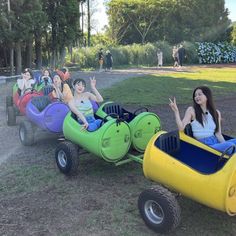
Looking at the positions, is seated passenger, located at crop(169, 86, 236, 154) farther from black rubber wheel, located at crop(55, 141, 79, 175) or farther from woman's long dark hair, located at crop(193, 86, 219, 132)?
black rubber wheel, located at crop(55, 141, 79, 175)

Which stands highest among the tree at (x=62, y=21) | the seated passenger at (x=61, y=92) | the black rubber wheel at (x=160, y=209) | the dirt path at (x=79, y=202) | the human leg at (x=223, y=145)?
the tree at (x=62, y=21)

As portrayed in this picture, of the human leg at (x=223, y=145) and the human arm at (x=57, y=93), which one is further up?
the human arm at (x=57, y=93)

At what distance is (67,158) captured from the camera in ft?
18.1

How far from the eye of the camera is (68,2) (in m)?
28.4

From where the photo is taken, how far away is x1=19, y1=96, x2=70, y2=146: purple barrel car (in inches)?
271

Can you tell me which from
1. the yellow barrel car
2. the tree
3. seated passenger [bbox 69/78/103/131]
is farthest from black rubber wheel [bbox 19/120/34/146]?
the tree

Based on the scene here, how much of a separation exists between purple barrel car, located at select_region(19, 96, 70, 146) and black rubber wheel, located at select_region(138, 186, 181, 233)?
3136 mm

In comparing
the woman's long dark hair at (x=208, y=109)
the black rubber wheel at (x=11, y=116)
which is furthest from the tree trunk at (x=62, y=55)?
the woman's long dark hair at (x=208, y=109)

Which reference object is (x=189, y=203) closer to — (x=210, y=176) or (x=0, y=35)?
(x=210, y=176)

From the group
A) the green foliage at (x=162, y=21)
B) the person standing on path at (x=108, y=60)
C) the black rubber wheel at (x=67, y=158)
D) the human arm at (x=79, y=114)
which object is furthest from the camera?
the green foliage at (x=162, y=21)

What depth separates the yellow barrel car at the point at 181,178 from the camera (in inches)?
140

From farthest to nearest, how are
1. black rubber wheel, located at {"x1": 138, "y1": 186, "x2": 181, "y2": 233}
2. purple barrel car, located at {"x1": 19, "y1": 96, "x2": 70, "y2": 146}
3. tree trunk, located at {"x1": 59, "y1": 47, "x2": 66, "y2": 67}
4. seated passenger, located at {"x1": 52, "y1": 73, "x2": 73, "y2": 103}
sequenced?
tree trunk, located at {"x1": 59, "y1": 47, "x2": 66, "y2": 67} → seated passenger, located at {"x1": 52, "y1": 73, "x2": 73, "y2": 103} → purple barrel car, located at {"x1": 19, "y1": 96, "x2": 70, "y2": 146} → black rubber wheel, located at {"x1": 138, "y1": 186, "x2": 181, "y2": 233}

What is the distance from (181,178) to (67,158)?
2.11 meters

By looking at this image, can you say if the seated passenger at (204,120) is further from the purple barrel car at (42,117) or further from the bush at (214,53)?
the bush at (214,53)
